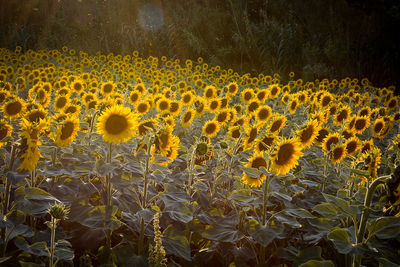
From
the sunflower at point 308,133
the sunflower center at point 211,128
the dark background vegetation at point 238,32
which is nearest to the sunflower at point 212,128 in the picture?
the sunflower center at point 211,128

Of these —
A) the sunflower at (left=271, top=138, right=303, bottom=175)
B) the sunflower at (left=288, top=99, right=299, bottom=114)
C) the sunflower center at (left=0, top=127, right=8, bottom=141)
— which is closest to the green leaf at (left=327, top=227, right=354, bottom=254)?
the sunflower at (left=271, top=138, right=303, bottom=175)

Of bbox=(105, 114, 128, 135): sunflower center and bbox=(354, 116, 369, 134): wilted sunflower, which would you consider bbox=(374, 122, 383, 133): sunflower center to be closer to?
bbox=(354, 116, 369, 134): wilted sunflower

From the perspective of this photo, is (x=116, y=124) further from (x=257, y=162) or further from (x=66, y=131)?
(x=257, y=162)

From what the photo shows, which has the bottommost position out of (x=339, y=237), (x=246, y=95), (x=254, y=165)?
(x=339, y=237)

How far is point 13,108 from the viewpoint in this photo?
285 centimetres

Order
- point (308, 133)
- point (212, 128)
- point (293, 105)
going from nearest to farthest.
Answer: point (308, 133), point (212, 128), point (293, 105)

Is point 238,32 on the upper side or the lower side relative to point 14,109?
upper

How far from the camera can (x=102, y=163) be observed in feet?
6.90

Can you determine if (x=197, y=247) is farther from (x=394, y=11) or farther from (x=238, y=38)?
(x=394, y=11)

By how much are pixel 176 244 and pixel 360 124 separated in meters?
2.59

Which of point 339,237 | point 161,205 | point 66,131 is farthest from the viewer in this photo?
point 161,205

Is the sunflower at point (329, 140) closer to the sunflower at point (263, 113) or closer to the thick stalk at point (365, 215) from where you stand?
the sunflower at point (263, 113)

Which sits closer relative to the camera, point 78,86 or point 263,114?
point 263,114

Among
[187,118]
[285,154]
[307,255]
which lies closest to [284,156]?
[285,154]
